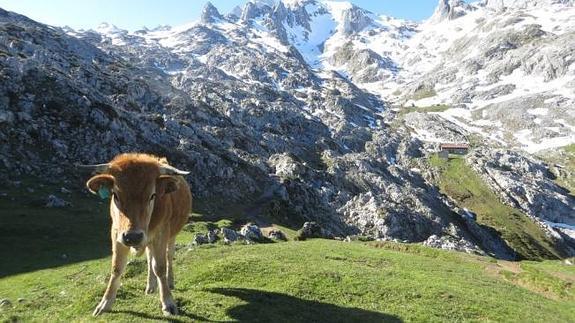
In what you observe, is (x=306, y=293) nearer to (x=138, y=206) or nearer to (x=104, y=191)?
(x=138, y=206)

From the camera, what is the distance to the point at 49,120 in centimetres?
9188

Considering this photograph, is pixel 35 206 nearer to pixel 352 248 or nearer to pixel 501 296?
Answer: pixel 352 248

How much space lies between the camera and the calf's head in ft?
41.0

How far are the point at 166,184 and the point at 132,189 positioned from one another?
57.1 inches

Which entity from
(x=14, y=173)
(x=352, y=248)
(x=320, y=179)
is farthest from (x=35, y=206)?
(x=320, y=179)

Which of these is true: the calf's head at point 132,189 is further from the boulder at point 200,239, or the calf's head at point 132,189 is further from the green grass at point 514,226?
the green grass at point 514,226

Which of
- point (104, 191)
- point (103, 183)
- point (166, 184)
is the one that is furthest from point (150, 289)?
point (103, 183)

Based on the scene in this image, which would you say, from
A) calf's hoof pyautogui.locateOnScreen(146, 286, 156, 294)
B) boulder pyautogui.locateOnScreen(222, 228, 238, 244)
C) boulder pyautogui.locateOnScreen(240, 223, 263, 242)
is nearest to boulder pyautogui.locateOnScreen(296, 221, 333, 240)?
boulder pyautogui.locateOnScreen(240, 223, 263, 242)

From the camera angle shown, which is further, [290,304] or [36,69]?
[36,69]

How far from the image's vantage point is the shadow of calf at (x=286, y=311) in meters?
16.9

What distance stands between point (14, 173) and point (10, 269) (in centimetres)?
4122

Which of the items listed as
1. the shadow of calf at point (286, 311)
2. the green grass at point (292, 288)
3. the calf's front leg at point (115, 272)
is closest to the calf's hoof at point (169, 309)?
the green grass at point (292, 288)

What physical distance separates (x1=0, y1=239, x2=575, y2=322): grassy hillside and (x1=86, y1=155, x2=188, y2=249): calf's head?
12.8 feet

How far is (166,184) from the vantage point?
14367 mm
